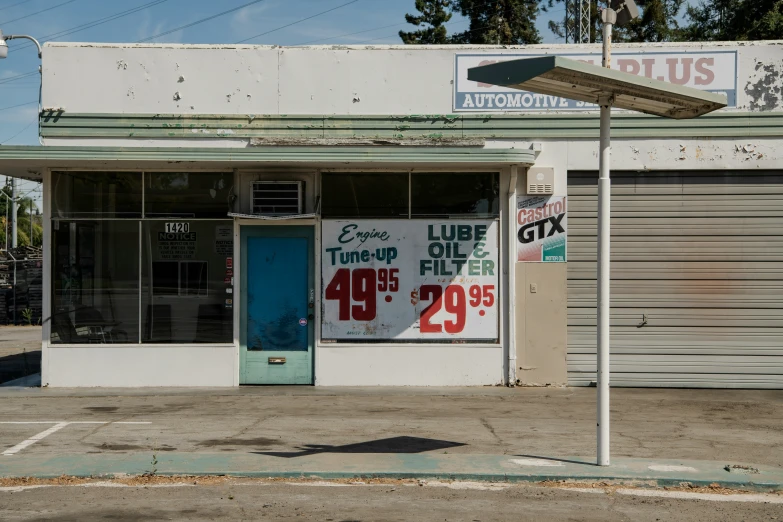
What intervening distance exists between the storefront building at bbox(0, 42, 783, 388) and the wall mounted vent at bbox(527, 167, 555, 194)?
36 mm

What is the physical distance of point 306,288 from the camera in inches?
572

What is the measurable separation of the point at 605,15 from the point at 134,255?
28.4 feet

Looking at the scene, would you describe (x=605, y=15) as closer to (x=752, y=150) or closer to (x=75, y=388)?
(x=752, y=150)

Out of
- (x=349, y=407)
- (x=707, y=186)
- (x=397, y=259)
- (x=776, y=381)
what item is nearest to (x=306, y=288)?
(x=397, y=259)

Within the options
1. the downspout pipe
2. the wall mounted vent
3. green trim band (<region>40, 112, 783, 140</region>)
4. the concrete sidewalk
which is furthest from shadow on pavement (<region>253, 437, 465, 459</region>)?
green trim band (<region>40, 112, 783, 140</region>)

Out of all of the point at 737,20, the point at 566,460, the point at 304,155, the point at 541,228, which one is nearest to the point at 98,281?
the point at 304,155

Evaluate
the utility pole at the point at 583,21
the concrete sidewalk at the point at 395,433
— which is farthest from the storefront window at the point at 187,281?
the utility pole at the point at 583,21

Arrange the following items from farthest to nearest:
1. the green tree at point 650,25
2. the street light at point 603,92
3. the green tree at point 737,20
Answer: the green tree at point 650,25 < the green tree at point 737,20 < the street light at point 603,92

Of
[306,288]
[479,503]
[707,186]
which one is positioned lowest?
[479,503]

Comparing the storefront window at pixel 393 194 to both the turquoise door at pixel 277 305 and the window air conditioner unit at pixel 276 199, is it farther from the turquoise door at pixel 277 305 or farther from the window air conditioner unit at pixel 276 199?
the turquoise door at pixel 277 305

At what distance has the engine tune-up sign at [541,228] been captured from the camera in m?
14.6

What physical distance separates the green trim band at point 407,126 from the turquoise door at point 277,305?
5.48 ft

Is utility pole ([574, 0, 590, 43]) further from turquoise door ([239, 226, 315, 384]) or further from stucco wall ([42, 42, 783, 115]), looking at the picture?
turquoise door ([239, 226, 315, 384])

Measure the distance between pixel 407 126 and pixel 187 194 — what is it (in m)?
3.71
